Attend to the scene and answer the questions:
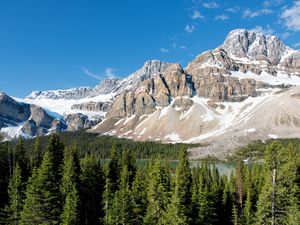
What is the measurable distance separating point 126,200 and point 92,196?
57.9ft

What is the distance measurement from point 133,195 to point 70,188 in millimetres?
11205

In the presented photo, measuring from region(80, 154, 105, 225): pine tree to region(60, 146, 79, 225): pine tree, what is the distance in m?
3.77

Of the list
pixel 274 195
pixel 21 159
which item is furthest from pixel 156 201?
pixel 21 159

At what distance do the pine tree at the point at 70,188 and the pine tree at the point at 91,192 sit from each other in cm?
377

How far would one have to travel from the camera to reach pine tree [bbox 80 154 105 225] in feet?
230

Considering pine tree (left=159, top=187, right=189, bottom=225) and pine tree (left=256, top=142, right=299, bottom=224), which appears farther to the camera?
pine tree (left=159, top=187, right=189, bottom=225)

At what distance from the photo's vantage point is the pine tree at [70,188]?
54.6 meters

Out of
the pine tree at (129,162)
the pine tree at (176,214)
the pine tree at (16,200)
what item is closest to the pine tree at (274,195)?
the pine tree at (176,214)

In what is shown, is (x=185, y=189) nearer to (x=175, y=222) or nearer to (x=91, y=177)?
(x=175, y=222)

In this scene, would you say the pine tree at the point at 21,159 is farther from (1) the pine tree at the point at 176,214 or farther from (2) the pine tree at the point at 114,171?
(1) the pine tree at the point at 176,214

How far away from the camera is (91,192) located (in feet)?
238

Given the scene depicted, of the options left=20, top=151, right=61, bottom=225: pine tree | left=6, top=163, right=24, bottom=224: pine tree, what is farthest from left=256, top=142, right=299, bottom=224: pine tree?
left=6, top=163, right=24, bottom=224: pine tree

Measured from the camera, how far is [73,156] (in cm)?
7075

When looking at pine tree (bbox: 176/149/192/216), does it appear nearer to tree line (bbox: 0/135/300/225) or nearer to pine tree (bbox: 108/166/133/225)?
tree line (bbox: 0/135/300/225)
